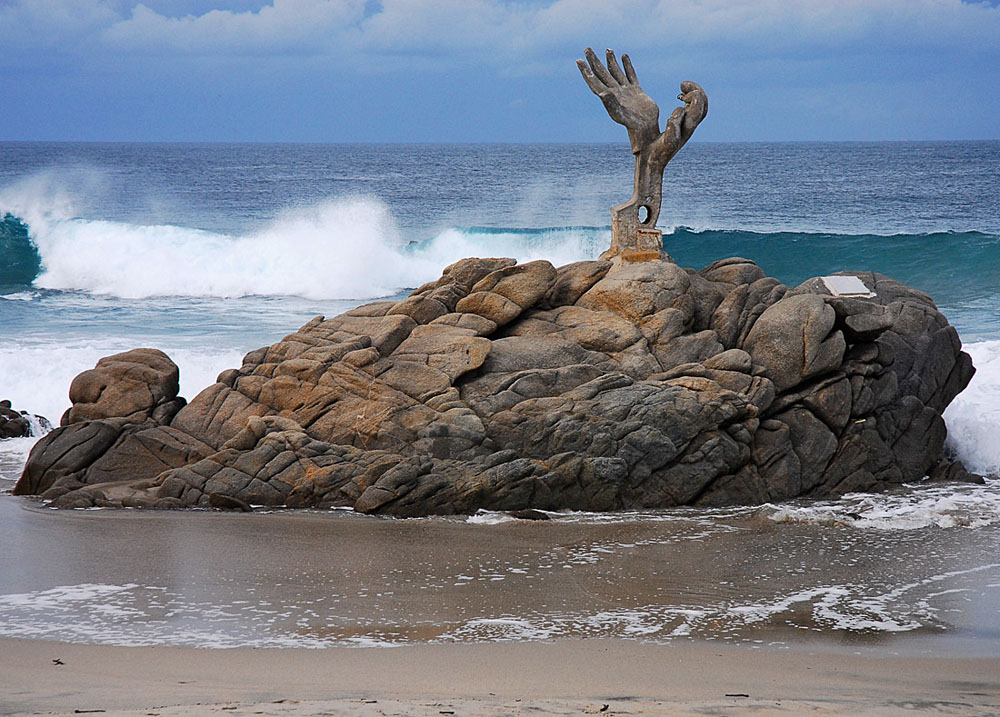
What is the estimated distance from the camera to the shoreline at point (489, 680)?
5.16m

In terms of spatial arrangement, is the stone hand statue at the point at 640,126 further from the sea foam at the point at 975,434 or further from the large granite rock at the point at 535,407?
the sea foam at the point at 975,434

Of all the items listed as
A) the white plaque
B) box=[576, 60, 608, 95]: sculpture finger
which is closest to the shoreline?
the white plaque

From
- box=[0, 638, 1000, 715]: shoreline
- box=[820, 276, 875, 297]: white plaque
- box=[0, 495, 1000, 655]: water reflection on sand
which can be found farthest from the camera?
box=[820, 276, 875, 297]: white plaque

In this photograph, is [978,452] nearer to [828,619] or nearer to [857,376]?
[857,376]

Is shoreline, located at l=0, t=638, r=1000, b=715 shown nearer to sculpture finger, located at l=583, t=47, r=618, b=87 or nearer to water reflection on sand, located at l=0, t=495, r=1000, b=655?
water reflection on sand, located at l=0, t=495, r=1000, b=655

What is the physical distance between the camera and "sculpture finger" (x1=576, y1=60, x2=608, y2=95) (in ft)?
43.6

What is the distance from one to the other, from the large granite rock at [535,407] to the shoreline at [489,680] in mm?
3783

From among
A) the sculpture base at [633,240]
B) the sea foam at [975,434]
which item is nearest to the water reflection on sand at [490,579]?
the sea foam at [975,434]

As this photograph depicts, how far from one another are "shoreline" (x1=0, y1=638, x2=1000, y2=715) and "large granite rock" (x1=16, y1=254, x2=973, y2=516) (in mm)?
3783

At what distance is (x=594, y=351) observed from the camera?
1136 cm

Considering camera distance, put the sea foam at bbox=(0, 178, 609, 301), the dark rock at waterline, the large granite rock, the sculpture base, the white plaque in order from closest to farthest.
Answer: the large granite rock → the white plaque → the sculpture base → the dark rock at waterline → the sea foam at bbox=(0, 178, 609, 301)

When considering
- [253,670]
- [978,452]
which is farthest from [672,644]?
[978,452]

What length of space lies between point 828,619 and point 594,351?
4530 millimetres

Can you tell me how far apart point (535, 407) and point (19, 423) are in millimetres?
7555
